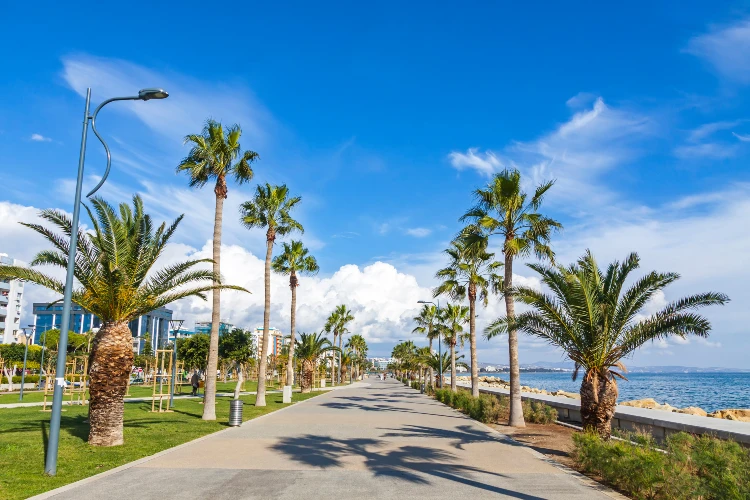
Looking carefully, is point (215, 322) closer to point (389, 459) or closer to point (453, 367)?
point (389, 459)

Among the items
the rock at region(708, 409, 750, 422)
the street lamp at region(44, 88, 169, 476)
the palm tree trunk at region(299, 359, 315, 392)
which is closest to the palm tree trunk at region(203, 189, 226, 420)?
the street lamp at region(44, 88, 169, 476)

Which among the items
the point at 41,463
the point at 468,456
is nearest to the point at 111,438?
the point at 41,463

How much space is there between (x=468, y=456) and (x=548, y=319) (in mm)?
4695

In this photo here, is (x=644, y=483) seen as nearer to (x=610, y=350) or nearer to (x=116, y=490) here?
(x=610, y=350)

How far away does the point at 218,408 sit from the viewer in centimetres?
2486

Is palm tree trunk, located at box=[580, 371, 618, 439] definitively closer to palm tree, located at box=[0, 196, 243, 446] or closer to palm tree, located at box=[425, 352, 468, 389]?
palm tree, located at box=[0, 196, 243, 446]

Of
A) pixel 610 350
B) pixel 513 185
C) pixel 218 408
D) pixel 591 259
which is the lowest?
pixel 218 408

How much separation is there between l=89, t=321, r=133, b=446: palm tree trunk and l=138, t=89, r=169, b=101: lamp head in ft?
19.4

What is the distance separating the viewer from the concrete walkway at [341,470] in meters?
8.53

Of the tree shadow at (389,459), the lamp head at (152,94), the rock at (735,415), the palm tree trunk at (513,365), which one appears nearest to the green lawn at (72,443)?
the tree shadow at (389,459)

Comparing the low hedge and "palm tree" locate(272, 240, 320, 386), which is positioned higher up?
"palm tree" locate(272, 240, 320, 386)

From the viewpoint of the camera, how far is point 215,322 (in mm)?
20328

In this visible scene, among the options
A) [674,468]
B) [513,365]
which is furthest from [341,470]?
[513,365]

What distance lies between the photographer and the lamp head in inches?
433
